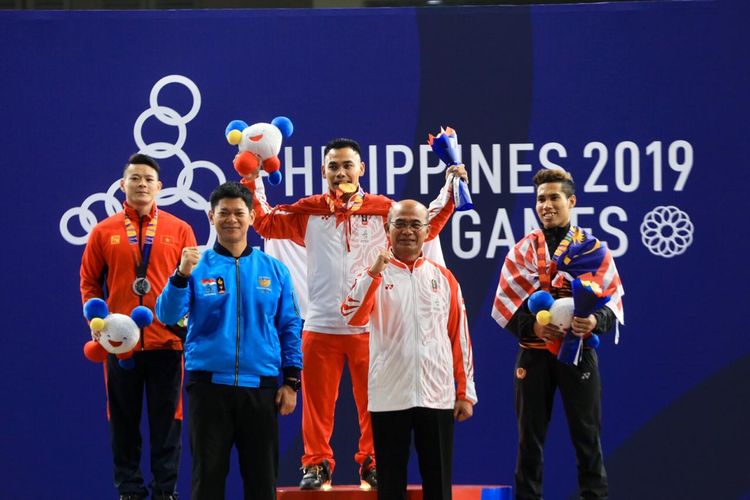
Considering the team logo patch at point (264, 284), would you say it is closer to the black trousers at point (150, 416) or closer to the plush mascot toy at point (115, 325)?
the plush mascot toy at point (115, 325)

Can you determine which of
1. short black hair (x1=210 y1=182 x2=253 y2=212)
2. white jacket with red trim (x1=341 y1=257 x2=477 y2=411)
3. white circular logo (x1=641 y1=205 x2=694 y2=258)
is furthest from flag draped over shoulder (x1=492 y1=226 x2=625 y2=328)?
white circular logo (x1=641 y1=205 x2=694 y2=258)

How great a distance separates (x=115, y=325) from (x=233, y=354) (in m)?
0.70

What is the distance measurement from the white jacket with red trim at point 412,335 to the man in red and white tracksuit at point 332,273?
15.0 inches

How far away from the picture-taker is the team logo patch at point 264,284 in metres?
4.34

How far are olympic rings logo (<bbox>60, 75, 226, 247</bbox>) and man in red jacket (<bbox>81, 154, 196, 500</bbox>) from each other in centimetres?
116

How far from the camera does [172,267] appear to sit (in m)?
5.06

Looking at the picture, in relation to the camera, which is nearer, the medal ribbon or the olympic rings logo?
the medal ribbon

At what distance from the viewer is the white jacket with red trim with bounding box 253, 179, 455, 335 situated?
4.86 m

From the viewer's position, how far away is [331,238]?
493 cm

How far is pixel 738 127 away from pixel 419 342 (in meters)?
2.84

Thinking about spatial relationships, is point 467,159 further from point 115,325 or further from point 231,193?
point 115,325

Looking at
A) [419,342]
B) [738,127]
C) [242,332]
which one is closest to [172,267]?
[242,332]

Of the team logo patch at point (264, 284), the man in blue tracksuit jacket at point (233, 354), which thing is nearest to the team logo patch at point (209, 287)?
the man in blue tracksuit jacket at point (233, 354)

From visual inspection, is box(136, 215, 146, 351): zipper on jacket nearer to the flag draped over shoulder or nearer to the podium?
the podium
